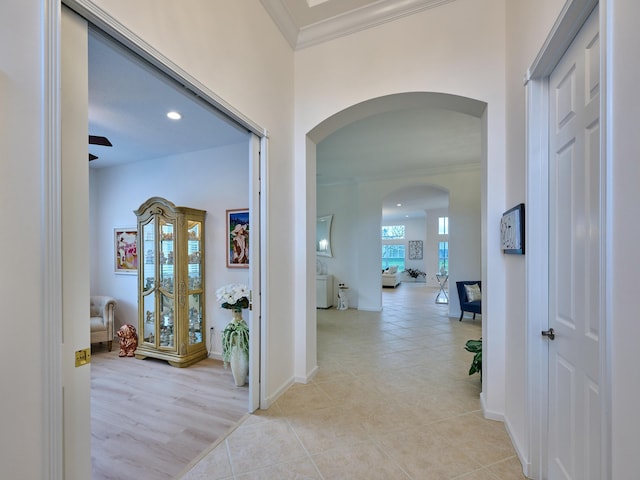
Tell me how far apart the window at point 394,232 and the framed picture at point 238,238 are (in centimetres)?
1247

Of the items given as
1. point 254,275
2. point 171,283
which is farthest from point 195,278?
point 254,275

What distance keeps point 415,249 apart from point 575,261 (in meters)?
13.7

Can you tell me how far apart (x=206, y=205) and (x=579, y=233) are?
3.95 meters

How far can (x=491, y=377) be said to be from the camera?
232 centimetres

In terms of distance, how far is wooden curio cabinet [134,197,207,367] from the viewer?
3691 mm

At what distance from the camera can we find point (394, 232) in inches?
611

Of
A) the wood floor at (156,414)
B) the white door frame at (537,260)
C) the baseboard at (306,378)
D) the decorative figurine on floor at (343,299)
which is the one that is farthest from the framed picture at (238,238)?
the decorative figurine on floor at (343,299)

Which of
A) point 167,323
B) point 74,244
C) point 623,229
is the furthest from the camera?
point 167,323

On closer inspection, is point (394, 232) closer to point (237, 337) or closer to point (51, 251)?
point (237, 337)

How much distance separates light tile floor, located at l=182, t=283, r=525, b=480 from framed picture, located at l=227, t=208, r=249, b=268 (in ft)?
5.58

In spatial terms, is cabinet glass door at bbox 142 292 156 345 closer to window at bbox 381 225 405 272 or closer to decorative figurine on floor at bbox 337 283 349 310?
decorative figurine on floor at bbox 337 283 349 310

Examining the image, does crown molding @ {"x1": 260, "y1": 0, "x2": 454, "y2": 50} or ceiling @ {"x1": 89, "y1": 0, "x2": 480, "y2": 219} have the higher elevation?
crown molding @ {"x1": 260, "y1": 0, "x2": 454, "y2": 50}

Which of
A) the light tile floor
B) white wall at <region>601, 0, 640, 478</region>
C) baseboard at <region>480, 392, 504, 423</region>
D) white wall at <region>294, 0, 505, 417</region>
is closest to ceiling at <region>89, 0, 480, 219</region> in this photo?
white wall at <region>294, 0, 505, 417</region>

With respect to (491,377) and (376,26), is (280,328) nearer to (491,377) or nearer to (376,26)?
(491,377)
